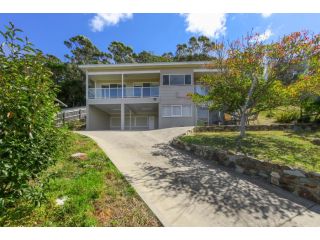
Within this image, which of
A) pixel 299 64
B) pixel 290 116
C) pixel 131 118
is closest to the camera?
pixel 299 64

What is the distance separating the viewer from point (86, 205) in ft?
13.1

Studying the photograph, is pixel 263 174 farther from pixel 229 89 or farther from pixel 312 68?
pixel 312 68

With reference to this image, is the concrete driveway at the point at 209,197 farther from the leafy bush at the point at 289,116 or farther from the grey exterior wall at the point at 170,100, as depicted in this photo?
the leafy bush at the point at 289,116

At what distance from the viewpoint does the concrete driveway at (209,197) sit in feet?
12.6

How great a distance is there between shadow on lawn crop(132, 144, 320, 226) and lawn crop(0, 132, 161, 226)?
0.92m

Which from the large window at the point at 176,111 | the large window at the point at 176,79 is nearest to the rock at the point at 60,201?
the large window at the point at 176,111

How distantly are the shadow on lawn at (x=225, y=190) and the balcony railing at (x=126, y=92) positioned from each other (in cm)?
1208

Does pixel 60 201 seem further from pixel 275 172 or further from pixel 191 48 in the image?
pixel 191 48

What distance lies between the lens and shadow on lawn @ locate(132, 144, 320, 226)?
418cm

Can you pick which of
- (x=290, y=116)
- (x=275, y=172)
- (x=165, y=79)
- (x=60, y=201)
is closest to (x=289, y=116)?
(x=290, y=116)

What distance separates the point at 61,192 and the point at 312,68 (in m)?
10.7

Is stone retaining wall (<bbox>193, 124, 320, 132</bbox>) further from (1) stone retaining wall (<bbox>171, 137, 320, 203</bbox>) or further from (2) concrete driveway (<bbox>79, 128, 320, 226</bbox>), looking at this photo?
(2) concrete driveway (<bbox>79, 128, 320, 226</bbox>)

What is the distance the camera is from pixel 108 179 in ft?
18.3

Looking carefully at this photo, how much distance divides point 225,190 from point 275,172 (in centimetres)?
165
